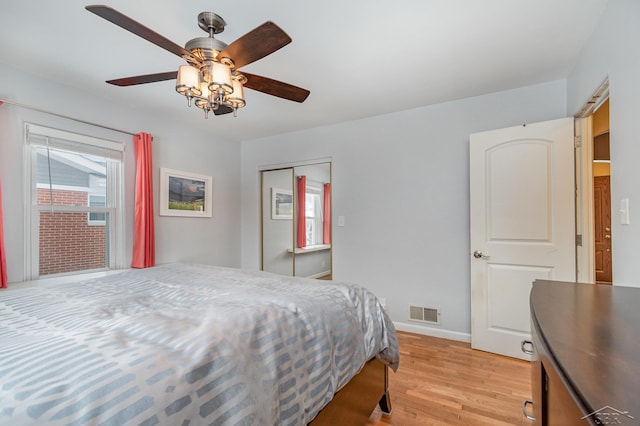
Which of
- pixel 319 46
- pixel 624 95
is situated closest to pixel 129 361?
pixel 319 46

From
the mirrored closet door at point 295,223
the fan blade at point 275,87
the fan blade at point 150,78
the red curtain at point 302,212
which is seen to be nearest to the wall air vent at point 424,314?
the mirrored closet door at point 295,223

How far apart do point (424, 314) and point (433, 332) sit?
0.63ft

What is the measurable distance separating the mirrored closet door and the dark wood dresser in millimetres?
3437

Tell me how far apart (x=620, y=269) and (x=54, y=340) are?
2.43 metres

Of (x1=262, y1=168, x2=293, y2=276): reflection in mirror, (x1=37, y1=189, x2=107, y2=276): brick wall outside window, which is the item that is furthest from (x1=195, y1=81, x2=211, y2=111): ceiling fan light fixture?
(x1=262, y1=168, x2=293, y2=276): reflection in mirror

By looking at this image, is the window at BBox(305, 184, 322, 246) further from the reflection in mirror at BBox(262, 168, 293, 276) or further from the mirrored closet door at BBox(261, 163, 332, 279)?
the reflection in mirror at BBox(262, 168, 293, 276)

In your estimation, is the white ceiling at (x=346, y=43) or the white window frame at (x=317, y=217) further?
the white window frame at (x=317, y=217)

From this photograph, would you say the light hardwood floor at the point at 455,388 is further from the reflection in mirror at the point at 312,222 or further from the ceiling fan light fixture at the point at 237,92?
the ceiling fan light fixture at the point at 237,92

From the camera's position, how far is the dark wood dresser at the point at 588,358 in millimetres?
360

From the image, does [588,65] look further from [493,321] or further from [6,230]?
[6,230]

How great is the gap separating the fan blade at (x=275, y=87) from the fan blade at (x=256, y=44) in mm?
219

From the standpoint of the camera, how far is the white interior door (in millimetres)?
2371

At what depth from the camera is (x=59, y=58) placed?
217 cm

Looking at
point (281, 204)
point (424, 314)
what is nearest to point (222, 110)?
point (281, 204)
